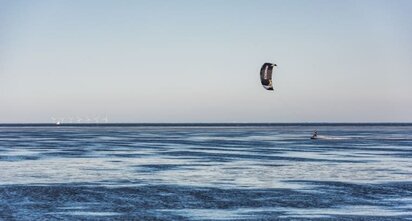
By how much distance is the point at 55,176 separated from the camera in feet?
104

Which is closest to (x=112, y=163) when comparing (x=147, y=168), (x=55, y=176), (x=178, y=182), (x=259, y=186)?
(x=147, y=168)

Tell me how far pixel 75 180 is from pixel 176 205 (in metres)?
9.26

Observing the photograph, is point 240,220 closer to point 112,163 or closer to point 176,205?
point 176,205

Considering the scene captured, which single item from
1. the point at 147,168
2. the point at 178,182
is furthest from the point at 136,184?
the point at 147,168

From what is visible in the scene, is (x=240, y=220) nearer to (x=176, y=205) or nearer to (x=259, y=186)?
(x=176, y=205)

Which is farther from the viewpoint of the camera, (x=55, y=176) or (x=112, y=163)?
(x=112, y=163)

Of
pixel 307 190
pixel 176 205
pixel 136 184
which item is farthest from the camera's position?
pixel 136 184

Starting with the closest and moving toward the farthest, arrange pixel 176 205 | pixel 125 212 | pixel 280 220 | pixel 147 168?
pixel 280 220, pixel 125 212, pixel 176 205, pixel 147 168

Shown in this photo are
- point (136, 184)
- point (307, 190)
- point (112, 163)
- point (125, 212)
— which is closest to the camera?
point (125, 212)

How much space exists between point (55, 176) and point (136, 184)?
5.33 meters

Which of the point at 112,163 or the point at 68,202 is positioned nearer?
the point at 68,202

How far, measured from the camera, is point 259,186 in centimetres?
2698

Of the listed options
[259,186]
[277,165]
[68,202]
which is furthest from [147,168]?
[68,202]

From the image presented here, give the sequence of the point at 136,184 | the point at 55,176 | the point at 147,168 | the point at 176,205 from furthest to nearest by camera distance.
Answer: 1. the point at 147,168
2. the point at 55,176
3. the point at 136,184
4. the point at 176,205
